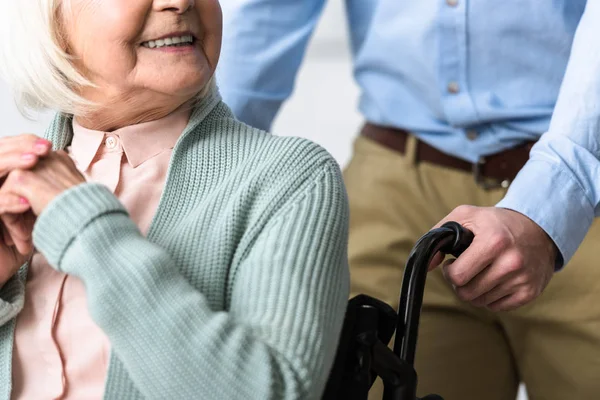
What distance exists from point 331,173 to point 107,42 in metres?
0.32

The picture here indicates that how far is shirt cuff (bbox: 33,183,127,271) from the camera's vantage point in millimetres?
1061

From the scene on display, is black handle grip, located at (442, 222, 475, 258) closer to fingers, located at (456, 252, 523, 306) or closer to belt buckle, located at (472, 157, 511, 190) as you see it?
fingers, located at (456, 252, 523, 306)

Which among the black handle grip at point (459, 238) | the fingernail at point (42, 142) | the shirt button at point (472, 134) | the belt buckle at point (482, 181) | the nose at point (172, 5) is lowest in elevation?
the belt buckle at point (482, 181)

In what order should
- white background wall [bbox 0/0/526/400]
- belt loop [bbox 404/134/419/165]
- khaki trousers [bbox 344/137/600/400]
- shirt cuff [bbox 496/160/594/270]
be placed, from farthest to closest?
white background wall [bbox 0/0/526/400]
belt loop [bbox 404/134/419/165]
khaki trousers [bbox 344/137/600/400]
shirt cuff [bbox 496/160/594/270]

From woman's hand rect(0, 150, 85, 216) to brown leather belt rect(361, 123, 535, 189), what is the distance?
2.73 feet

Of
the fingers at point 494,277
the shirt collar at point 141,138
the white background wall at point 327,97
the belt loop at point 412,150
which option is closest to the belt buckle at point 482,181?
the belt loop at point 412,150

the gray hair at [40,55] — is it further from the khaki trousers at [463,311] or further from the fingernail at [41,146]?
the khaki trousers at [463,311]

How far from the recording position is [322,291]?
1118mm

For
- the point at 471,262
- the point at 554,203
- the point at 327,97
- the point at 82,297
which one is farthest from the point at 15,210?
the point at 327,97

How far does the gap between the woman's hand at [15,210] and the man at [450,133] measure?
0.67 meters

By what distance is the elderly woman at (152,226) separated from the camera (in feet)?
3.49

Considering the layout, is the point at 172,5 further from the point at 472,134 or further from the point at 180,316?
the point at 472,134

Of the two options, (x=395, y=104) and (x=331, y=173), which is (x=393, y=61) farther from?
(x=331, y=173)

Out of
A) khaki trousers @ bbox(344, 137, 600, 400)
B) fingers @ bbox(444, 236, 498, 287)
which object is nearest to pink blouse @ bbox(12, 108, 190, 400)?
fingers @ bbox(444, 236, 498, 287)
